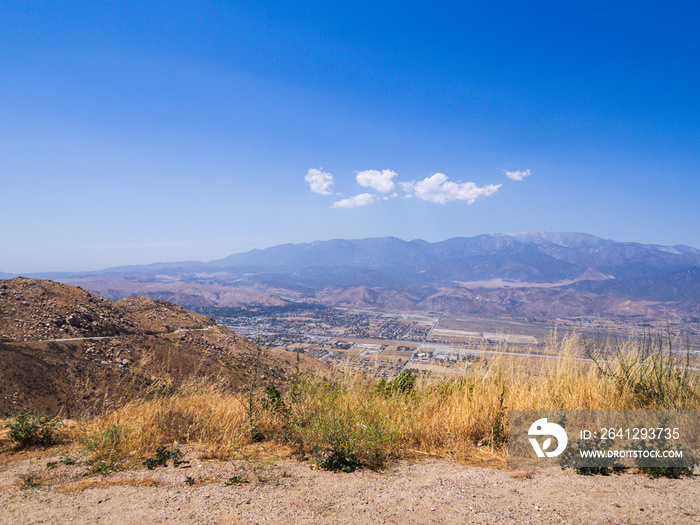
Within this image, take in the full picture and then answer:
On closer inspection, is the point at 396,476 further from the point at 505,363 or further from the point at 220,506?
the point at 505,363

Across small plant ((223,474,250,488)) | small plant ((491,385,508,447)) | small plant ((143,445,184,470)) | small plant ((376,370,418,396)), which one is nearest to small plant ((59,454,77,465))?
small plant ((143,445,184,470))

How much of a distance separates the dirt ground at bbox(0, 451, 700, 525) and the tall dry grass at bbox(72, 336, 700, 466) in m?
0.45

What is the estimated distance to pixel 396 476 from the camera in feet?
11.3

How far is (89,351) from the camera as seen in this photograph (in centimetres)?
1240

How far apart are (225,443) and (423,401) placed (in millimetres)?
2818

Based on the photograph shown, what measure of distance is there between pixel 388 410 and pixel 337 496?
1.88m

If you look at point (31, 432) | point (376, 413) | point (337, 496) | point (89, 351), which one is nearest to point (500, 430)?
point (376, 413)

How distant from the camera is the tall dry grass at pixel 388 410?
159 inches

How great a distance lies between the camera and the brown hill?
9.63 metres

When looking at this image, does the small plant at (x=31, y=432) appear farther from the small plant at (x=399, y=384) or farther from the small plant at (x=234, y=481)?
the small plant at (x=399, y=384)

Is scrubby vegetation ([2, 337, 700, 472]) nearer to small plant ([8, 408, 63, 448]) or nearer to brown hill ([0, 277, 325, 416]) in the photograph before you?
small plant ([8, 408, 63, 448])

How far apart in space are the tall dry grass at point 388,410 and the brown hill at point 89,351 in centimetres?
326

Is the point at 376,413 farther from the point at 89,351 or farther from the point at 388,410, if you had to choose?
the point at 89,351

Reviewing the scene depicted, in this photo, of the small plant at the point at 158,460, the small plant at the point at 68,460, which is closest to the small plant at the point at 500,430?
the small plant at the point at 158,460
